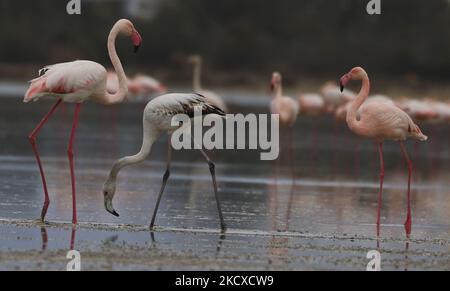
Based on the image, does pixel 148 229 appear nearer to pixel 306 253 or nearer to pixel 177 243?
pixel 177 243

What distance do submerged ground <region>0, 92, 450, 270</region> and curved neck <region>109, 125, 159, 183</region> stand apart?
20.4 inches

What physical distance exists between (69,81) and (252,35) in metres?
46.4

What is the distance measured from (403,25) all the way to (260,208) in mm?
46753

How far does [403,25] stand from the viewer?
5828cm

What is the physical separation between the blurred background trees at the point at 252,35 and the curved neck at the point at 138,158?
3802 cm

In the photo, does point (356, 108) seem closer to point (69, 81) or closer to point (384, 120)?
point (384, 120)

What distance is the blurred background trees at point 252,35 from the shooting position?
172 ft

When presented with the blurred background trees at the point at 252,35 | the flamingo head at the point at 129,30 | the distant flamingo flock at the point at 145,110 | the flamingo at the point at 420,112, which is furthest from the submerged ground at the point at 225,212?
the blurred background trees at the point at 252,35

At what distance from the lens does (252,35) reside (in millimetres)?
57219

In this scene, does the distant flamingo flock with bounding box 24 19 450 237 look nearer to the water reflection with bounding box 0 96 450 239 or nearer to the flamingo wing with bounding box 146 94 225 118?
the flamingo wing with bounding box 146 94 225 118

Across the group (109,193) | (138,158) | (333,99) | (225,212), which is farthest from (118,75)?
(333,99)

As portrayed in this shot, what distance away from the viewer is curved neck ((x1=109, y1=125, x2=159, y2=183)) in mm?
10846

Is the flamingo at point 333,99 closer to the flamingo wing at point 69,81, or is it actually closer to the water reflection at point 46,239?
the flamingo wing at point 69,81
